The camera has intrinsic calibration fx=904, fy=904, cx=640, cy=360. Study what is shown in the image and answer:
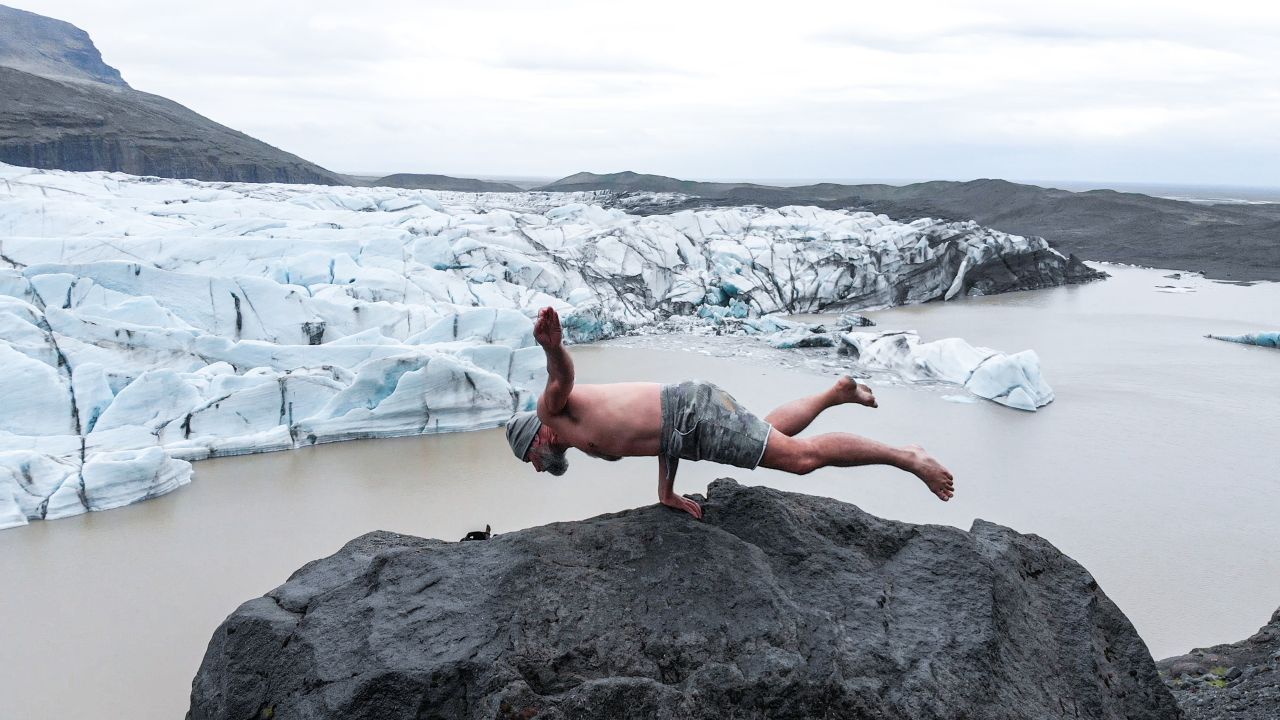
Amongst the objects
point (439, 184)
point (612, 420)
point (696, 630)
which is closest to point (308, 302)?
point (612, 420)

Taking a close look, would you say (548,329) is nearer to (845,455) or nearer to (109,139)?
(845,455)

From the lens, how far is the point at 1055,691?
216 cm

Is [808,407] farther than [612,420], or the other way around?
[808,407]

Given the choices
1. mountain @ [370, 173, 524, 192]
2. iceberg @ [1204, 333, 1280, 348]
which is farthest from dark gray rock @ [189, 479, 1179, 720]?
mountain @ [370, 173, 524, 192]

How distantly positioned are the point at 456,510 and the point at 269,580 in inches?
45.3

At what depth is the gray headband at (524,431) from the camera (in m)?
2.38

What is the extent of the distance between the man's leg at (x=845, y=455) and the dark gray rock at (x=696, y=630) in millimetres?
168

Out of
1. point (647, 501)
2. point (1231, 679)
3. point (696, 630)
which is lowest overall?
point (647, 501)

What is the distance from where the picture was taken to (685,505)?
234 cm

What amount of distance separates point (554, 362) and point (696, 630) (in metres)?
0.69

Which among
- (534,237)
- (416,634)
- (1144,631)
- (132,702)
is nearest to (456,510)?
(132,702)

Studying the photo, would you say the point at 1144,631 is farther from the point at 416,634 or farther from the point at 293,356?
the point at 293,356

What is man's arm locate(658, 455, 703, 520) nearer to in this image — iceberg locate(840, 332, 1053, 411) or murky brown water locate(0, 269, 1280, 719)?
murky brown water locate(0, 269, 1280, 719)

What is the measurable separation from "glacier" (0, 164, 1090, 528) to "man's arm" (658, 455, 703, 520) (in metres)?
3.95
